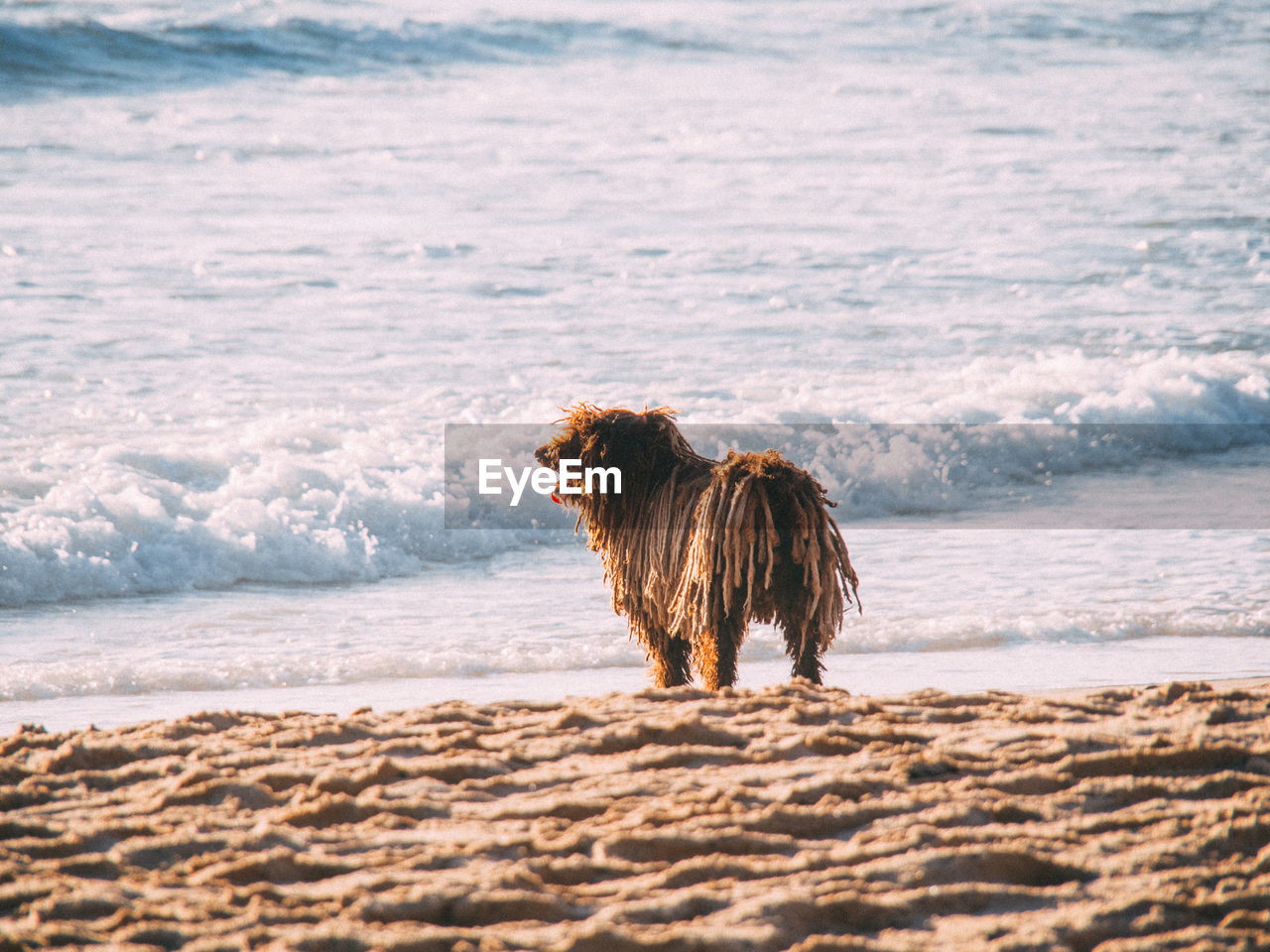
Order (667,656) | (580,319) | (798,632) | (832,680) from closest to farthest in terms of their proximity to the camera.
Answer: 1. (798,632)
2. (667,656)
3. (832,680)
4. (580,319)

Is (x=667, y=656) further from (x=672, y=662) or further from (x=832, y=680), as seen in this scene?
(x=832, y=680)

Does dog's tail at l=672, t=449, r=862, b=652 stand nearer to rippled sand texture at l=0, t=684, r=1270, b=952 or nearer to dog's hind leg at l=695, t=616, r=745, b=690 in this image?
dog's hind leg at l=695, t=616, r=745, b=690

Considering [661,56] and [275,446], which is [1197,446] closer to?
[275,446]

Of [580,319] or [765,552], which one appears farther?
[580,319]

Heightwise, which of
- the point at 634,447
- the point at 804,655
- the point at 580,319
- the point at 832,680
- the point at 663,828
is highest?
the point at 580,319

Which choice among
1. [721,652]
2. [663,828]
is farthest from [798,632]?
[663,828]

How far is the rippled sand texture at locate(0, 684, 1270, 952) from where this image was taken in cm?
242

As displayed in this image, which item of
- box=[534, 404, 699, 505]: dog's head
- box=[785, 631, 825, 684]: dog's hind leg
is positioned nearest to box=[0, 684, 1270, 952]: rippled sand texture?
box=[785, 631, 825, 684]: dog's hind leg

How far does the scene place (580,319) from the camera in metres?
12.7

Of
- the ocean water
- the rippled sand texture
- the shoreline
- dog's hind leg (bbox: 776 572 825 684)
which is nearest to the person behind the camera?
the rippled sand texture

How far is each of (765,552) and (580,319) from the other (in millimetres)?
9041

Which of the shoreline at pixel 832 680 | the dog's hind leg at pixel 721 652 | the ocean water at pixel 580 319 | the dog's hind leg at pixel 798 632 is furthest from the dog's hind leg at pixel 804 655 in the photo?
the ocean water at pixel 580 319

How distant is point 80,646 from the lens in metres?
6.01

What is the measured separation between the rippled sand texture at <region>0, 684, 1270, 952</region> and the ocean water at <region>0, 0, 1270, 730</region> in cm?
178
